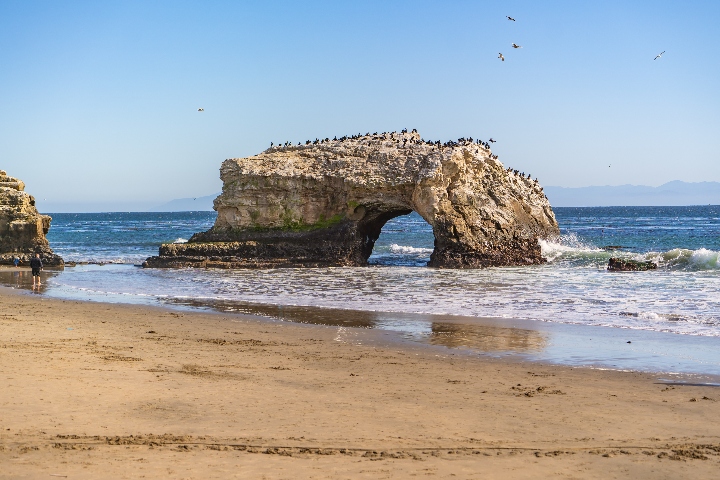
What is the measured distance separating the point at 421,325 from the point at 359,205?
1650 cm

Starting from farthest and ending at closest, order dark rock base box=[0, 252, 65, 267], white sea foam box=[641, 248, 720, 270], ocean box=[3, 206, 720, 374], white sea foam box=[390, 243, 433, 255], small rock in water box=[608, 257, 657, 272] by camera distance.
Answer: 1. white sea foam box=[390, 243, 433, 255]
2. dark rock base box=[0, 252, 65, 267]
3. white sea foam box=[641, 248, 720, 270]
4. small rock in water box=[608, 257, 657, 272]
5. ocean box=[3, 206, 720, 374]

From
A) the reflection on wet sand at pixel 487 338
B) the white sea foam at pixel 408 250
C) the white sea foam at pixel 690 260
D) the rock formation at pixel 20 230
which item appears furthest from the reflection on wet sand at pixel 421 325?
the white sea foam at pixel 408 250

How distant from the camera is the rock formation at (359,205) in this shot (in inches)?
1190

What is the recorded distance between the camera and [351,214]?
31.4m

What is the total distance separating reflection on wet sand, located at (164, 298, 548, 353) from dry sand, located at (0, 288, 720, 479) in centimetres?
121

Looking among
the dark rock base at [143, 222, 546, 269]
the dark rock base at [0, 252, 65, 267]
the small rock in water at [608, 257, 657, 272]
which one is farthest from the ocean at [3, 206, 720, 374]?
the dark rock base at [0, 252, 65, 267]

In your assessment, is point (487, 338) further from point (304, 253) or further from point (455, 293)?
point (304, 253)

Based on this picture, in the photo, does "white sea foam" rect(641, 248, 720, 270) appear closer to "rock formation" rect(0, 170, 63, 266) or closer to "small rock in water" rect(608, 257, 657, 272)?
"small rock in water" rect(608, 257, 657, 272)

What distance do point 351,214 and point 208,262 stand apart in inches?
242

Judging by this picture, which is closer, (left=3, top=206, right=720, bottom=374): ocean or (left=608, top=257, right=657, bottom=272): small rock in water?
(left=3, top=206, right=720, bottom=374): ocean

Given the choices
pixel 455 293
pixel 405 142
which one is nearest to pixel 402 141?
pixel 405 142

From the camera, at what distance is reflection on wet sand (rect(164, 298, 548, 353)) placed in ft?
42.5

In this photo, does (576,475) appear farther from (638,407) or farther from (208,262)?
(208,262)

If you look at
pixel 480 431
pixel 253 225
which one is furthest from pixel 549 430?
pixel 253 225
